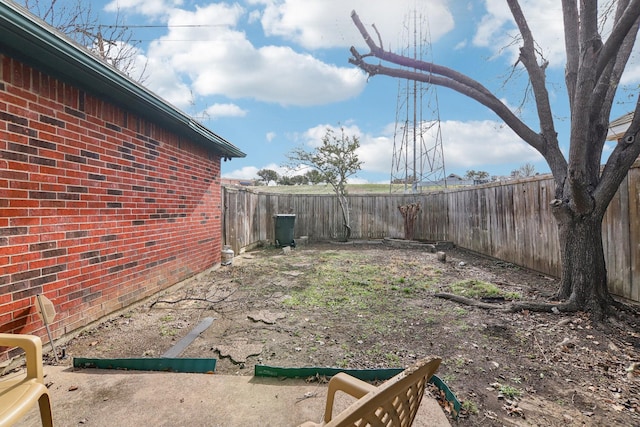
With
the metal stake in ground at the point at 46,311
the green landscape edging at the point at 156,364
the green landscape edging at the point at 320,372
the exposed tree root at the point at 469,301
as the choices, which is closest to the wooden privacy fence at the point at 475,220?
the exposed tree root at the point at 469,301

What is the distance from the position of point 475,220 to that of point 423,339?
20.0 feet

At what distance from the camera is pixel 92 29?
7.08 meters

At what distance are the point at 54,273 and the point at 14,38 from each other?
1862 mm

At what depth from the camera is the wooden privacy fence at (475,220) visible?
3803mm

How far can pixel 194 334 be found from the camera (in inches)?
120

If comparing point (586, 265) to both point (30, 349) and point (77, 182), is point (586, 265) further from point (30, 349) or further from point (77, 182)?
point (77, 182)

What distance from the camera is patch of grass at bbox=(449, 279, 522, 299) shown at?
14.1 feet

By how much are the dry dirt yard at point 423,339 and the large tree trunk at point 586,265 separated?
0.77 feet

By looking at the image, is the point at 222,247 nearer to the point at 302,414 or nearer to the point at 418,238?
the point at 302,414

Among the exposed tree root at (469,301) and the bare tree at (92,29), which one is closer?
the exposed tree root at (469,301)

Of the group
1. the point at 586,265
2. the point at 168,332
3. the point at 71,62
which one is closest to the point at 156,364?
the point at 168,332

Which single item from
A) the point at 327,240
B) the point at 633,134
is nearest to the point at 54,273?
the point at 633,134

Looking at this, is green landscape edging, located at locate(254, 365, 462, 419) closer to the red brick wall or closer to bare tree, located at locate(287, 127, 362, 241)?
the red brick wall

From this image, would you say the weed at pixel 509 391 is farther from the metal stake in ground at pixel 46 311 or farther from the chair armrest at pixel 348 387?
the metal stake in ground at pixel 46 311
